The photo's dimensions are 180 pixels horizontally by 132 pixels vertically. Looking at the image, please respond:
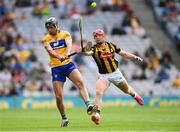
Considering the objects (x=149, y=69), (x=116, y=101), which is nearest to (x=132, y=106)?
(x=116, y=101)

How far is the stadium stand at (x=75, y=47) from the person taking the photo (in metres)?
38.4

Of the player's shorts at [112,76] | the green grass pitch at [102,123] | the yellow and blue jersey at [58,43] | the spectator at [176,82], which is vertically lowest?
the spectator at [176,82]

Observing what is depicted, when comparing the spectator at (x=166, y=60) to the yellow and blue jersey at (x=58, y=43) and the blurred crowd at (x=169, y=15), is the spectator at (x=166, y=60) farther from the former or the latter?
the yellow and blue jersey at (x=58, y=43)

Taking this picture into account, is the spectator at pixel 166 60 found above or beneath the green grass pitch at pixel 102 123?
beneath

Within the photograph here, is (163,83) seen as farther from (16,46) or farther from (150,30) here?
(16,46)

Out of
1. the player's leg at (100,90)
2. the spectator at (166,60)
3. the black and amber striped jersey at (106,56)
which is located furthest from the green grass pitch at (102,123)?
the spectator at (166,60)

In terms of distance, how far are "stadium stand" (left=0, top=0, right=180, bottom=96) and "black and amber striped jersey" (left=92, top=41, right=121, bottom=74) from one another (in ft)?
54.4

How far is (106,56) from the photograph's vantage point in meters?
21.3

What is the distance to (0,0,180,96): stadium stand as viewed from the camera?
38406 mm

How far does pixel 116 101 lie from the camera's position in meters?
38.9

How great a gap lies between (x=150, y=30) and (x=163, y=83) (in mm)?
5334

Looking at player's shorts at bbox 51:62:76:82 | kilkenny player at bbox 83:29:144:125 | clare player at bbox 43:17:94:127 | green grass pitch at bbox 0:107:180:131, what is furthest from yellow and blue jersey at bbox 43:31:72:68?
green grass pitch at bbox 0:107:180:131

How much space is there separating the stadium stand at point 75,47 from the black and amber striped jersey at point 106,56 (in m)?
16.6

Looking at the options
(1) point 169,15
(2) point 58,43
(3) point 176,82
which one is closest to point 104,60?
(2) point 58,43
